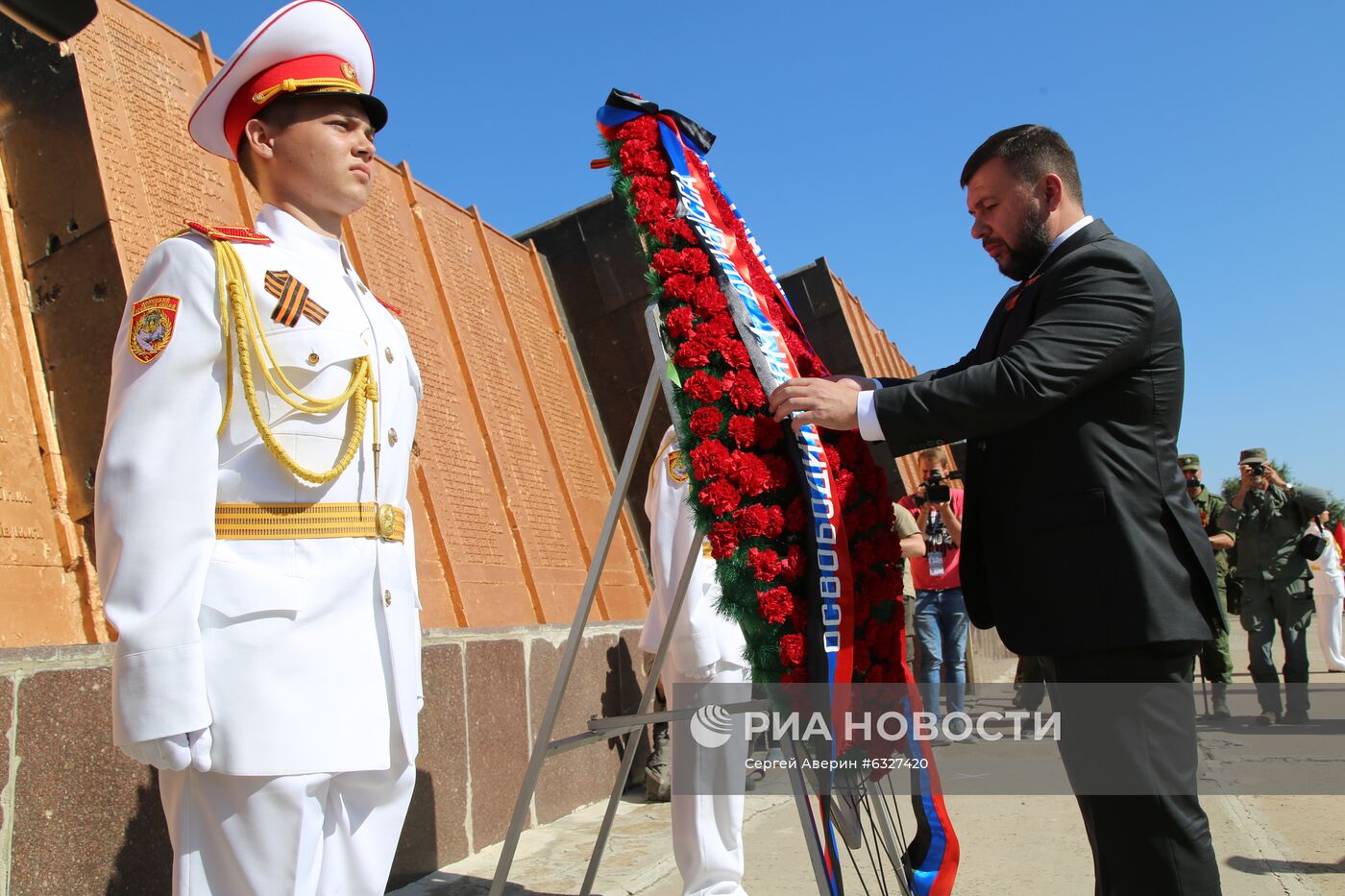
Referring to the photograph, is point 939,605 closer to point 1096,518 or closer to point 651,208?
point 651,208

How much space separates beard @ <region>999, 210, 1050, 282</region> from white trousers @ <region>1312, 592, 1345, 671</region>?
9399 mm

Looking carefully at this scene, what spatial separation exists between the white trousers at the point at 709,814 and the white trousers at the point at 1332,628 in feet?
29.1

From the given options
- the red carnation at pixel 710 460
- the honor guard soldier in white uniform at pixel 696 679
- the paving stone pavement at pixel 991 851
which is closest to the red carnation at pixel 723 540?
the red carnation at pixel 710 460

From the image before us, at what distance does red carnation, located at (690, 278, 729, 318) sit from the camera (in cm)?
295

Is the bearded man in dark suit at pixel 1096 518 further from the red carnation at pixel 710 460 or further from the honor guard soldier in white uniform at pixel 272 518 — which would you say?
the honor guard soldier in white uniform at pixel 272 518

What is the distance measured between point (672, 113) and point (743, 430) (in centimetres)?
116

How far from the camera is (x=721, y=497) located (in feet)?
8.82

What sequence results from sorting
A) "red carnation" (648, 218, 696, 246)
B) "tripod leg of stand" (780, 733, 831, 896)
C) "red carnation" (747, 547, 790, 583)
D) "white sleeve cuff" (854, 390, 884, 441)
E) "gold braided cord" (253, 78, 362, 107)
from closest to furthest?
"gold braided cord" (253, 78, 362, 107) < "tripod leg of stand" (780, 733, 831, 896) < "white sleeve cuff" (854, 390, 884, 441) < "red carnation" (747, 547, 790, 583) < "red carnation" (648, 218, 696, 246)

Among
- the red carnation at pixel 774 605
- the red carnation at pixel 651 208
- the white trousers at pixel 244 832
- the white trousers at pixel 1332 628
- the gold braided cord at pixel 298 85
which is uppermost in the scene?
the gold braided cord at pixel 298 85

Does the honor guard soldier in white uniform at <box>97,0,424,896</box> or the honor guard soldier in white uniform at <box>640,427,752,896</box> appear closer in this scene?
the honor guard soldier in white uniform at <box>97,0,424,896</box>

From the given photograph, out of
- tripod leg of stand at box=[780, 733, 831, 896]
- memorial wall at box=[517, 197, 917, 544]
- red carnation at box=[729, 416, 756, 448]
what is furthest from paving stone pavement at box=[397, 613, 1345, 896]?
memorial wall at box=[517, 197, 917, 544]

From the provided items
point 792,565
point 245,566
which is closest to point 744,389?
point 792,565

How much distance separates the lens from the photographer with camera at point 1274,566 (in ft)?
26.9

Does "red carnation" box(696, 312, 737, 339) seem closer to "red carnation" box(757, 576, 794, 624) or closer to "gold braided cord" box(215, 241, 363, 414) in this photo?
"red carnation" box(757, 576, 794, 624)
